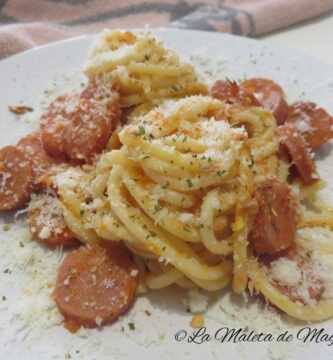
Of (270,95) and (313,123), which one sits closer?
(313,123)

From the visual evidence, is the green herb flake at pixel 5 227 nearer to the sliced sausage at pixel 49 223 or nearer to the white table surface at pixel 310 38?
the sliced sausage at pixel 49 223

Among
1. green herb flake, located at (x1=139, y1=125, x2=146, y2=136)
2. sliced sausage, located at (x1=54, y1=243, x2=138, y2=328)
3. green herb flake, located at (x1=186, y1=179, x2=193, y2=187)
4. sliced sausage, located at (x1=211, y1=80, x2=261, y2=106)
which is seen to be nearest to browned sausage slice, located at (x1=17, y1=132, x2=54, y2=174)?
sliced sausage, located at (x1=54, y1=243, x2=138, y2=328)

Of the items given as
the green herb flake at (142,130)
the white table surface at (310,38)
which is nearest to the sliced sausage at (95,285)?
the green herb flake at (142,130)

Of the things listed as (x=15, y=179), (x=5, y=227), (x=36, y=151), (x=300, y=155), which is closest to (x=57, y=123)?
(x=36, y=151)

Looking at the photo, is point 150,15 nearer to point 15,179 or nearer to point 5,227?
point 15,179

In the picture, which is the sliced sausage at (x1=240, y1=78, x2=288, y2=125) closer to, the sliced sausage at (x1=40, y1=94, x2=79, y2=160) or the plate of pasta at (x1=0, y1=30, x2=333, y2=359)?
the plate of pasta at (x1=0, y1=30, x2=333, y2=359)

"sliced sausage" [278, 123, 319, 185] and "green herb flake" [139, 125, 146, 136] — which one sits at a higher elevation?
"green herb flake" [139, 125, 146, 136]
